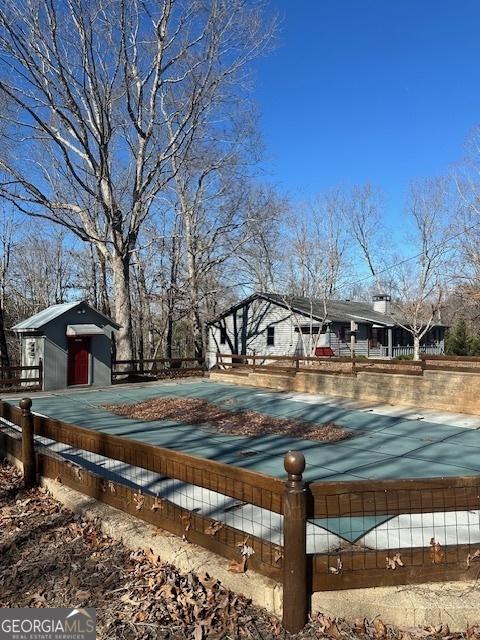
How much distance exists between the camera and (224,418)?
440 inches

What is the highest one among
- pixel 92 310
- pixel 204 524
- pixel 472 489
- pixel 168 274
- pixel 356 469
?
pixel 168 274

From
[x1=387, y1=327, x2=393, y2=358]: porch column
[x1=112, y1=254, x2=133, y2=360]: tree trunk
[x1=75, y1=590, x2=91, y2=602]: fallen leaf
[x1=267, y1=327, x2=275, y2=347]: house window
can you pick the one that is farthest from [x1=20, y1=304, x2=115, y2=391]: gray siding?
[x1=387, y1=327, x2=393, y2=358]: porch column

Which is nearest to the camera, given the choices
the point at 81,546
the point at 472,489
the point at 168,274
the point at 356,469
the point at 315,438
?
the point at 472,489

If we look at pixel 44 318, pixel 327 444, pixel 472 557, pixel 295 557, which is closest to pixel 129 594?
pixel 295 557

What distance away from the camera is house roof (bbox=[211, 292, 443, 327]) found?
30.9 m

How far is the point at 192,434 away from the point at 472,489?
669 centimetres

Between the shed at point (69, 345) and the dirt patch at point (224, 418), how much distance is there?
4510 mm

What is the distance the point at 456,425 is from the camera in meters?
10.3

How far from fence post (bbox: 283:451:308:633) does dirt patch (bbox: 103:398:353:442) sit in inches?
245

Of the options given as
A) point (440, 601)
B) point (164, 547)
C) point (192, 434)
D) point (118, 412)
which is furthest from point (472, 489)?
point (118, 412)

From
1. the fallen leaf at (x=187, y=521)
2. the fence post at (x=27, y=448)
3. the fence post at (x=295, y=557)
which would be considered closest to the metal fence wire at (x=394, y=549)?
the fence post at (x=295, y=557)

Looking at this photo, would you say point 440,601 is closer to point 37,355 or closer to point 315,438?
point 315,438

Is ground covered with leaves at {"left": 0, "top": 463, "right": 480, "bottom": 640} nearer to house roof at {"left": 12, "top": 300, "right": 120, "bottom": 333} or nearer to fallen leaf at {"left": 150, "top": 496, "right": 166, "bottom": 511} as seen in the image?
fallen leaf at {"left": 150, "top": 496, "right": 166, "bottom": 511}

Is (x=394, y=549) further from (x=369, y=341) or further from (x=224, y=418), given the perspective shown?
(x=369, y=341)
